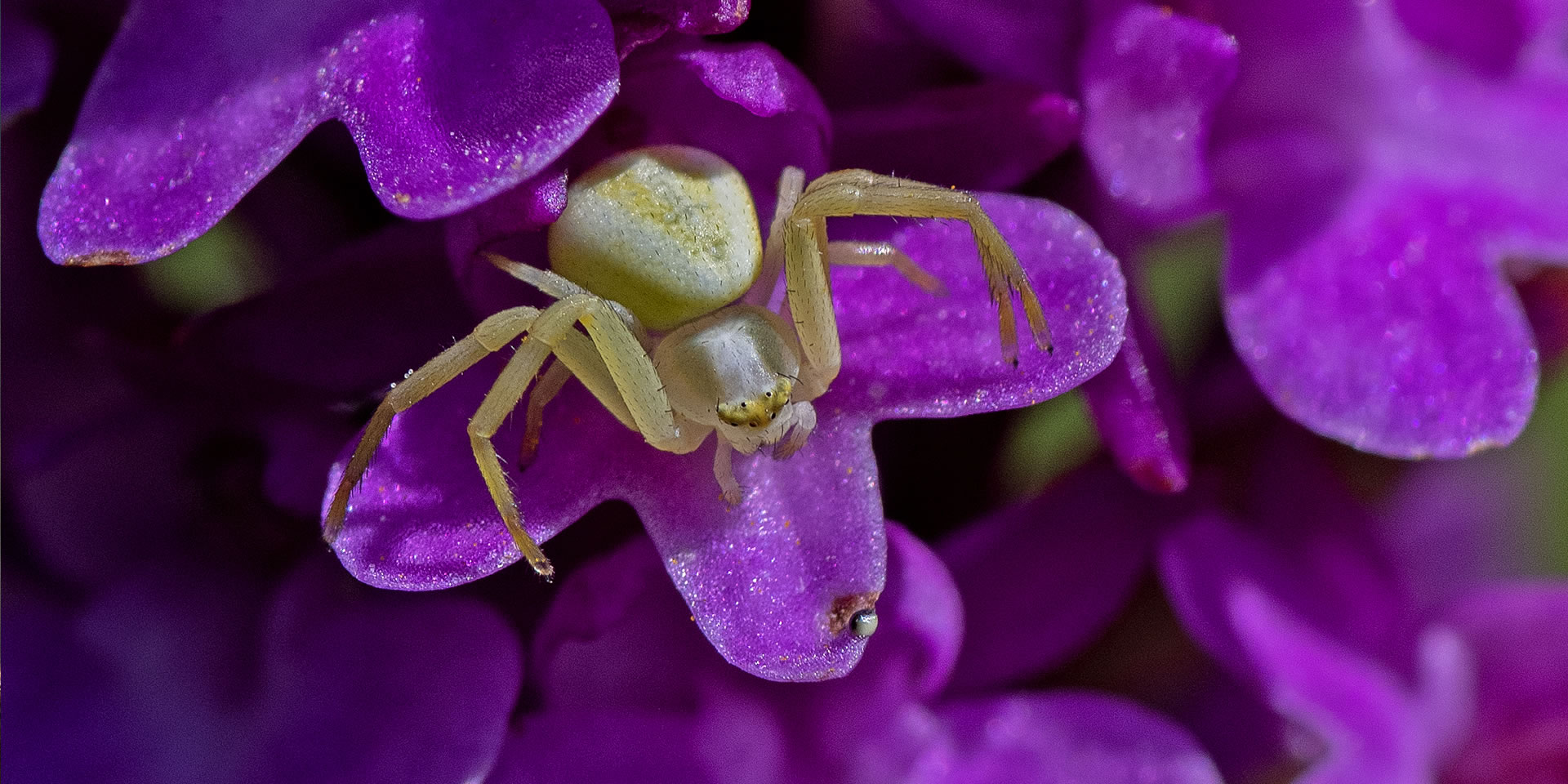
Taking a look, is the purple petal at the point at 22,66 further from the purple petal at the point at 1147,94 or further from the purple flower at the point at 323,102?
the purple petal at the point at 1147,94

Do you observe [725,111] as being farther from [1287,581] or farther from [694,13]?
[1287,581]

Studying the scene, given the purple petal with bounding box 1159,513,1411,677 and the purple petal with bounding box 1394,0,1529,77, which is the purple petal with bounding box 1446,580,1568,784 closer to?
the purple petal with bounding box 1159,513,1411,677

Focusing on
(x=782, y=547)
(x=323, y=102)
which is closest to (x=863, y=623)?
(x=782, y=547)

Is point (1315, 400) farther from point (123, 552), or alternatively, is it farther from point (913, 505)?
point (123, 552)

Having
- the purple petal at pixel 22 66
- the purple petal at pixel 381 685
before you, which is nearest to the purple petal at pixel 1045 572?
the purple petal at pixel 381 685

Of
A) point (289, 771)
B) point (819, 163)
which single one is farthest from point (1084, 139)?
point (289, 771)
